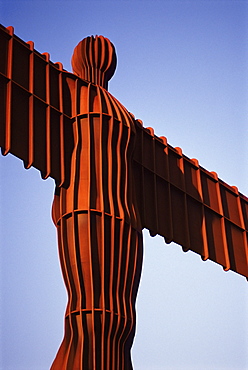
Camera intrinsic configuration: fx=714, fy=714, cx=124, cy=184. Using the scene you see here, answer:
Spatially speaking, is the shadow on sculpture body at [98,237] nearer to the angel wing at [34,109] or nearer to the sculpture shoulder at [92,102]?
the sculpture shoulder at [92,102]

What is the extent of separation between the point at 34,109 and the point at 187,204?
4.50 m

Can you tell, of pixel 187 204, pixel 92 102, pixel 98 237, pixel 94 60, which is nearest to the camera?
pixel 98 237

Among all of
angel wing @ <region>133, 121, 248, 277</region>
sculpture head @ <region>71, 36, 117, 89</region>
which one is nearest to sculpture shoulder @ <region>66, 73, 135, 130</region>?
sculpture head @ <region>71, 36, 117, 89</region>

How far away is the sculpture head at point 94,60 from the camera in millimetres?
14547

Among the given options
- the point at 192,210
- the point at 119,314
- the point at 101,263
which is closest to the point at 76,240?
the point at 101,263

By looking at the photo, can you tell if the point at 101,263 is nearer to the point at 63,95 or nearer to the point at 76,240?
the point at 76,240

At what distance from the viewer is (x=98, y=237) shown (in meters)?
12.2

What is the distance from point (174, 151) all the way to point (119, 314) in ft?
16.2

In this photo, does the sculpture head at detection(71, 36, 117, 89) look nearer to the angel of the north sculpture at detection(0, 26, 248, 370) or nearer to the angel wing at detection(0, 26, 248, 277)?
the angel of the north sculpture at detection(0, 26, 248, 370)

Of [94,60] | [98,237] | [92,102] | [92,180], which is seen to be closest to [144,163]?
[92,102]

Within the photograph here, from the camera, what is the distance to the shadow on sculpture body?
38.2 feet

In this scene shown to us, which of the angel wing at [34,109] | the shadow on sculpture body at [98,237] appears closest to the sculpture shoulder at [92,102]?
the shadow on sculpture body at [98,237]

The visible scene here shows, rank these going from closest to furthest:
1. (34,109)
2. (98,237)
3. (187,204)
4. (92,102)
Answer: (98,237) < (34,109) < (92,102) < (187,204)

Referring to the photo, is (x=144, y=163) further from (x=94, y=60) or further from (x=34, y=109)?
(x=34, y=109)
